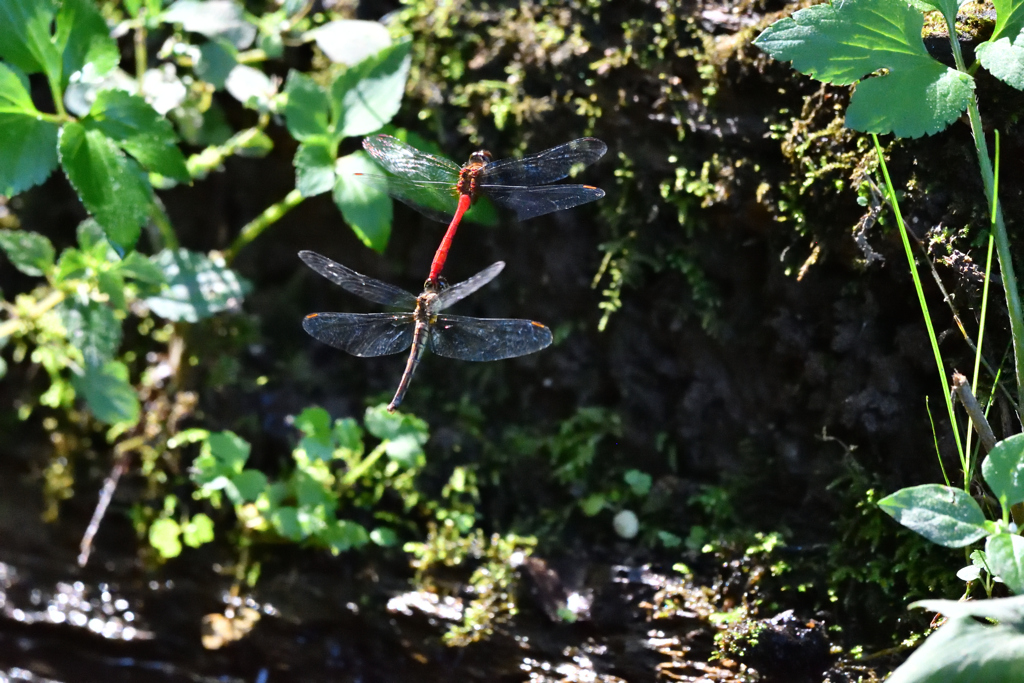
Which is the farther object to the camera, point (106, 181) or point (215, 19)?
point (215, 19)

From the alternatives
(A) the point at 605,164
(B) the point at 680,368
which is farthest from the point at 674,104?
(B) the point at 680,368

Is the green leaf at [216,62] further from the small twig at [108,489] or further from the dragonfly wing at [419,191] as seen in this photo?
the small twig at [108,489]

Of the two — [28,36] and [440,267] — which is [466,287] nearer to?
[440,267]

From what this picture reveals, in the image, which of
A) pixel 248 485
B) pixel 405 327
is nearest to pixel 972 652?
pixel 405 327

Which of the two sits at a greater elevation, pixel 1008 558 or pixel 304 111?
pixel 304 111

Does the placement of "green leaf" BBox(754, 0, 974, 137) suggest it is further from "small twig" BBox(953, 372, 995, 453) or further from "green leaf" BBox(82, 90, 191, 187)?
"green leaf" BBox(82, 90, 191, 187)

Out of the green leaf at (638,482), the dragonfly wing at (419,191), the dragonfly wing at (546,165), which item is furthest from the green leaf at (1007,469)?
the dragonfly wing at (419,191)
